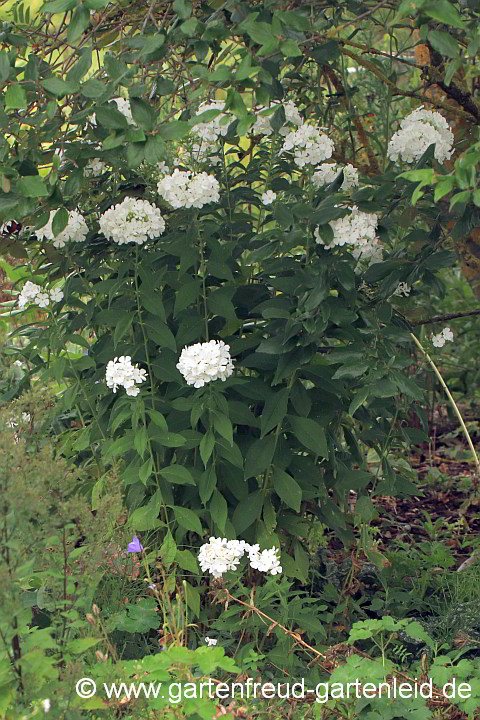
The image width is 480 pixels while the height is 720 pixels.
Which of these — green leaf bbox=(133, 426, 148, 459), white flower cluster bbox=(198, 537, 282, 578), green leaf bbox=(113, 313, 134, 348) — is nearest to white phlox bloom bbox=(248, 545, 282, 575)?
white flower cluster bbox=(198, 537, 282, 578)

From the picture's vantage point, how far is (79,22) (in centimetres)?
198

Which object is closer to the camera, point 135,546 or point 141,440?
point 141,440

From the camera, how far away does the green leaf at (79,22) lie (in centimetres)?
197

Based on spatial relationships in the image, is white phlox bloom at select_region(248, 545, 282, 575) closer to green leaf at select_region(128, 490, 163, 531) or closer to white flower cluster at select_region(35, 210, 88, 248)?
green leaf at select_region(128, 490, 163, 531)

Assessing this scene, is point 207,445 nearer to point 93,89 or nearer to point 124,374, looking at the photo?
point 124,374

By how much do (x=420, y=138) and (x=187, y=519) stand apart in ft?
3.99

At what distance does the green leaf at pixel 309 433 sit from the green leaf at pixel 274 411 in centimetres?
5

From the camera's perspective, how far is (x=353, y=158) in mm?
3082

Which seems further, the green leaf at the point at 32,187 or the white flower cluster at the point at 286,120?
the white flower cluster at the point at 286,120

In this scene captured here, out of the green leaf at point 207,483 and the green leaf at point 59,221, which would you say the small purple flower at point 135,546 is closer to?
the green leaf at point 207,483

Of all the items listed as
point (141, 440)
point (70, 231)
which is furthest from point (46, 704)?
point (70, 231)

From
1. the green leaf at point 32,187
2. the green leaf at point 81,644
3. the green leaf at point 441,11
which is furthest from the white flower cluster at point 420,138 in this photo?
the green leaf at point 81,644

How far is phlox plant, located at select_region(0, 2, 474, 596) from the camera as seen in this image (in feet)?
7.54

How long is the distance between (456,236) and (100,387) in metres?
1.11
